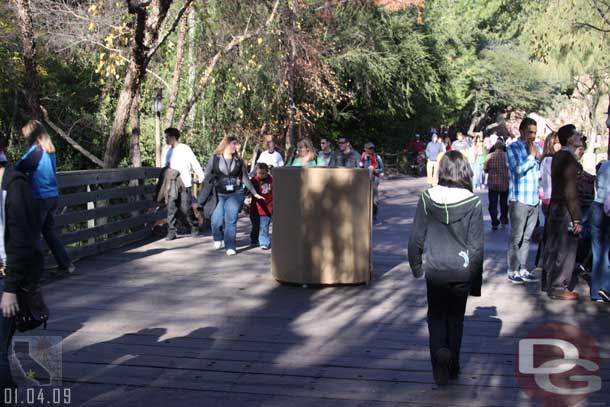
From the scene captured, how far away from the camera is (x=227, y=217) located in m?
12.6

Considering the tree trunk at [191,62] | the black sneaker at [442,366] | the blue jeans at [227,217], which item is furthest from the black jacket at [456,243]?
the tree trunk at [191,62]

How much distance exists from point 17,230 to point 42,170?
504cm

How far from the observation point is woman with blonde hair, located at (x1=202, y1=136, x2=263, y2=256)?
1271 cm

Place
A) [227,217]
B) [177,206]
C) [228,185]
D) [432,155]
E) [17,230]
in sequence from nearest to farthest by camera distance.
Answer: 1. [17,230]
2. [227,217]
3. [228,185]
4. [177,206]
5. [432,155]

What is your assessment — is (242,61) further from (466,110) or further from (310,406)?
(466,110)

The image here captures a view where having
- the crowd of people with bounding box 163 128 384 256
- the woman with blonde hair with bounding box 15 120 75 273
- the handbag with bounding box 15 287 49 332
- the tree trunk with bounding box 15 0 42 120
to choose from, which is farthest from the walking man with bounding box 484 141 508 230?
the handbag with bounding box 15 287 49 332

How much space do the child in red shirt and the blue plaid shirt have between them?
13.3 feet

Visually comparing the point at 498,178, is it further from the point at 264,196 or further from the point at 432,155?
the point at 432,155

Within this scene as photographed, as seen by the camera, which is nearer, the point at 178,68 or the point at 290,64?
the point at 178,68

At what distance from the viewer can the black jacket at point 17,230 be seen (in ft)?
15.5

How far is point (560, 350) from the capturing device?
23.8 ft

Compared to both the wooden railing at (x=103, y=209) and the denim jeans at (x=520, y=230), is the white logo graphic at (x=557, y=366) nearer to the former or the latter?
the denim jeans at (x=520, y=230)

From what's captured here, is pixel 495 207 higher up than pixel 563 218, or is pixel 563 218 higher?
pixel 563 218

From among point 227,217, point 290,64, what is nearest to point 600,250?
point 227,217
